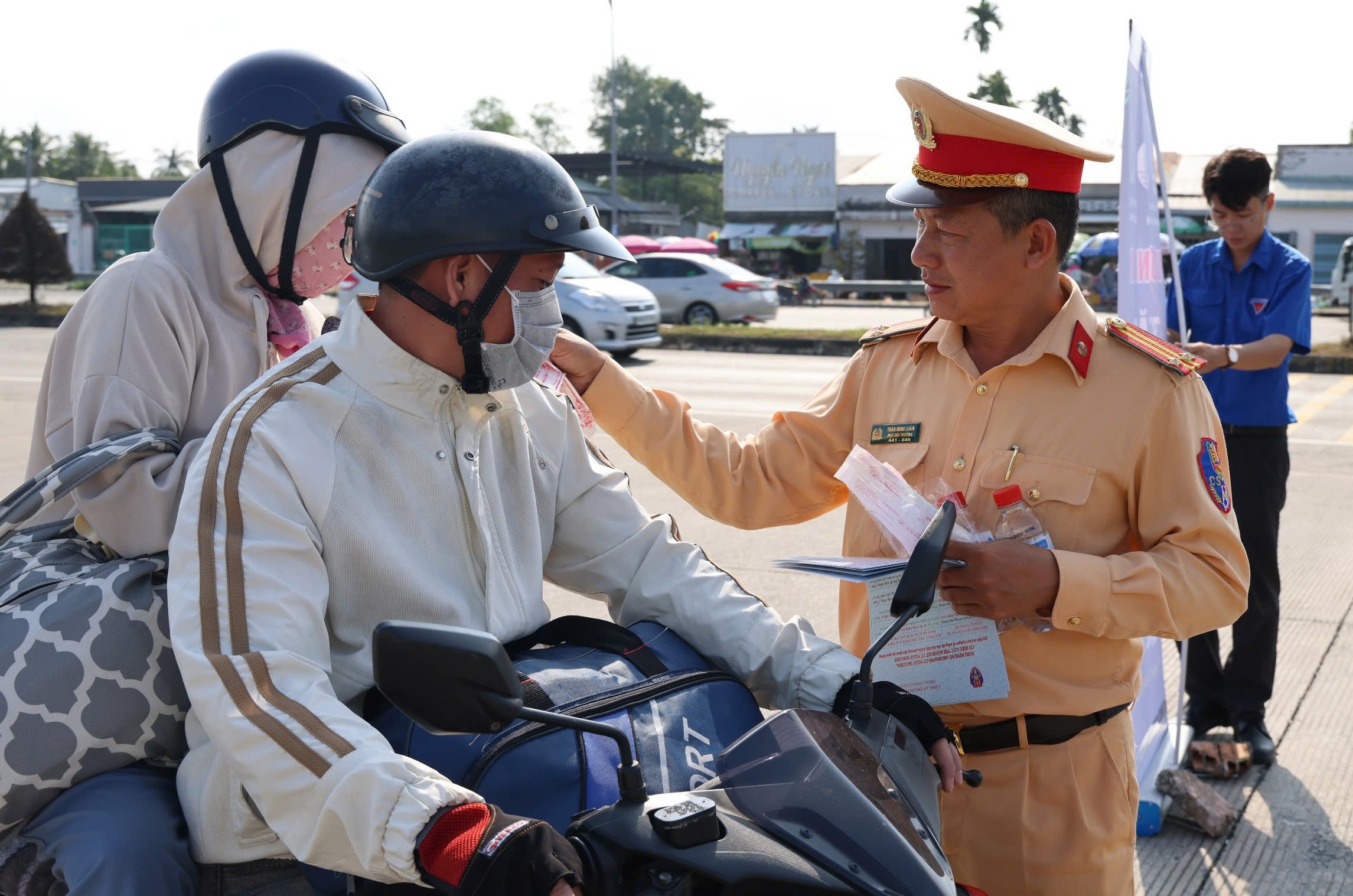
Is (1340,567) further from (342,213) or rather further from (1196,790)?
(342,213)

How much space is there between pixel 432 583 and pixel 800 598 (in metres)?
4.45

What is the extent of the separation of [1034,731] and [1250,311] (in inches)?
136

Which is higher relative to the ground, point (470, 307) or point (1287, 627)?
point (470, 307)

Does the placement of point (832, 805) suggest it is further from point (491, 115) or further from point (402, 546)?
point (491, 115)

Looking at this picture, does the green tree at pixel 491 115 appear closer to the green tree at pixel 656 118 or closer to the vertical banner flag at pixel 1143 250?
the green tree at pixel 656 118

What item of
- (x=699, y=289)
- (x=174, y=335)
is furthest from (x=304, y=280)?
(x=699, y=289)

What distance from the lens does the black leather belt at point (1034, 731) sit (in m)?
2.44

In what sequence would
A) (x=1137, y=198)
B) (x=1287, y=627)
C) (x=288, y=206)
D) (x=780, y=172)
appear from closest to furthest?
1. (x=288, y=206)
2. (x=1137, y=198)
3. (x=1287, y=627)
4. (x=780, y=172)

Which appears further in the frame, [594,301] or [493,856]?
[594,301]

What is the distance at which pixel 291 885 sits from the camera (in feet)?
6.52

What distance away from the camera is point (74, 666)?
1910mm

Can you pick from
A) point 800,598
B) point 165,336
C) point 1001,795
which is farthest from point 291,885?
point 800,598

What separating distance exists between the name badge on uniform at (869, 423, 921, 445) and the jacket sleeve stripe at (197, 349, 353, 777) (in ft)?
4.42

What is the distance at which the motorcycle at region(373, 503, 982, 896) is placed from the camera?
5.01 ft
